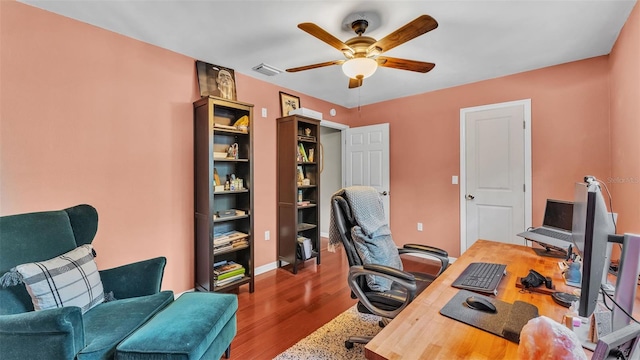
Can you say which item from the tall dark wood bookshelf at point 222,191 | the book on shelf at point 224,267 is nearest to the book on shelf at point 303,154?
the tall dark wood bookshelf at point 222,191

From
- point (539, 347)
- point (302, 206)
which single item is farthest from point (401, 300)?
point (302, 206)

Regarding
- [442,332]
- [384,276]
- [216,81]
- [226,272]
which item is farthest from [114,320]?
[216,81]

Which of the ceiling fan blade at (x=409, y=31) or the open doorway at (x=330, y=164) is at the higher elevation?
the ceiling fan blade at (x=409, y=31)

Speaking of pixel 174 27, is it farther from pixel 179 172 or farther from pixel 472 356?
pixel 472 356

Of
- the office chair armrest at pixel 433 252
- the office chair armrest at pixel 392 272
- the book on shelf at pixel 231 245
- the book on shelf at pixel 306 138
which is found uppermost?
the book on shelf at pixel 306 138

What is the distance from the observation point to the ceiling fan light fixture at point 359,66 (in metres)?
1.95

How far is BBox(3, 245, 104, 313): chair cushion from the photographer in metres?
1.33

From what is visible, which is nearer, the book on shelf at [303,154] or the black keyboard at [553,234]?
the black keyboard at [553,234]

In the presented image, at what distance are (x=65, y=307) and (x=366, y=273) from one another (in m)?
1.38

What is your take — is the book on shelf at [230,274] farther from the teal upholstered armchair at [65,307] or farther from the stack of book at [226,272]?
the teal upholstered armchair at [65,307]

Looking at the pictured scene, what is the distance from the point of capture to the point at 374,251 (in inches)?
67.1

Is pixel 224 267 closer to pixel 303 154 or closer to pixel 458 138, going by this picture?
pixel 303 154

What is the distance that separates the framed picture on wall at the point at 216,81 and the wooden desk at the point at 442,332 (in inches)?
102

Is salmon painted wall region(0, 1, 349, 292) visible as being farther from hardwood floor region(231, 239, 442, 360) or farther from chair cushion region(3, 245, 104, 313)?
hardwood floor region(231, 239, 442, 360)
